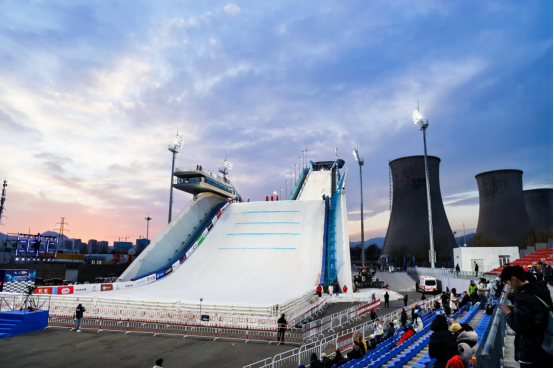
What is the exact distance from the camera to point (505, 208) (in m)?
50.3

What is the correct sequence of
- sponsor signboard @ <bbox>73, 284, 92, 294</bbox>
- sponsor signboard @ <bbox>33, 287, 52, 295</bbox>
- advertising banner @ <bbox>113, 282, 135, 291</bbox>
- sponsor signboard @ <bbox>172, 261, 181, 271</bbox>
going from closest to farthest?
sponsor signboard @ <bbox>33, 287, 52, 295</bbox> < sponsor signboard @ <bbox>73, 284, 92, 294</bbox> < advertising banner @ <bbox>113, 282, 135, 291</bbox> < sponsor signboard @ <bbox>172, 261, 181, 271</bbox>

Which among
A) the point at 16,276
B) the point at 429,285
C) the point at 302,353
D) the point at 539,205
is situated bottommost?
the point at 429,285

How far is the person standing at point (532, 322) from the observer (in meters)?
3.16

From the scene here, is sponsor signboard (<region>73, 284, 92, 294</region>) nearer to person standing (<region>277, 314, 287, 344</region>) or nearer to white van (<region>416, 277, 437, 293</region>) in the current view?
person standing (<region>277, 314, 287, 344</region>)

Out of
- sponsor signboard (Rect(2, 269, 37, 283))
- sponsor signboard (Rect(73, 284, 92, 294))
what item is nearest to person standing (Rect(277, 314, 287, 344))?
sponsor signboard (Rect(73, 284, 92, 294))

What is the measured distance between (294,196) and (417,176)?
19.8 metres

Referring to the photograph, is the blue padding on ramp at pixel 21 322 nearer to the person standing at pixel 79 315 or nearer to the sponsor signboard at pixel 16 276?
the person standing at pixel 79 315

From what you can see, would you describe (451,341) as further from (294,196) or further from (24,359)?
(294,196)

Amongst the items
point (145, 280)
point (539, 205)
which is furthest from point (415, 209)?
point (145, 280)

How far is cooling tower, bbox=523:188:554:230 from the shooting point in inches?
2331

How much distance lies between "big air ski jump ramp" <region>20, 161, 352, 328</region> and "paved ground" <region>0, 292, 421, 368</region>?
7.62ft

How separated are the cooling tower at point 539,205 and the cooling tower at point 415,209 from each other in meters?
20.2

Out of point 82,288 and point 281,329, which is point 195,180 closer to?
point 82,288

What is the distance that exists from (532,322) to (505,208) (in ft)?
187
